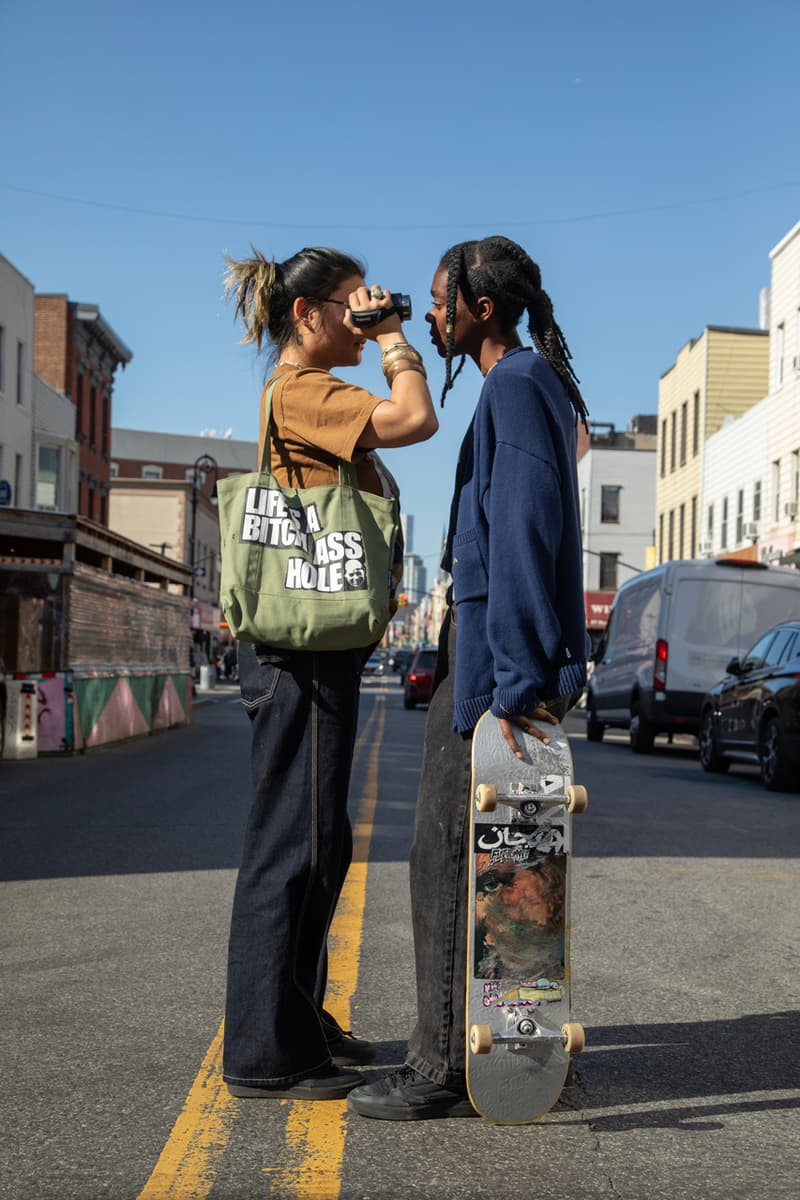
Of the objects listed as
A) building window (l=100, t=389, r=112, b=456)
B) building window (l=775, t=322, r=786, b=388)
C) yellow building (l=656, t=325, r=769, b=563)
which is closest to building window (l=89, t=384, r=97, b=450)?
building window (l=100, t=389, r=112, b=456)

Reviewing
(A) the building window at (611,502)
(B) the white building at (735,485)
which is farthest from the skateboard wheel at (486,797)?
(A) the building window at (611,502)

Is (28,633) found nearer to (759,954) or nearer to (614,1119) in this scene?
(759,954)

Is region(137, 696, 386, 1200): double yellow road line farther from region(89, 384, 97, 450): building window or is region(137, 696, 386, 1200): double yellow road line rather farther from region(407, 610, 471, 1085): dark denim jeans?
region(89, 384, 97, 450): building window

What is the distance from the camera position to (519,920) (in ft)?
10.9

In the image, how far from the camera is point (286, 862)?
3551 mm

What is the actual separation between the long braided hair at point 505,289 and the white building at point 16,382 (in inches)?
1317

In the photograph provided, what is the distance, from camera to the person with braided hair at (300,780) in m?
3.51

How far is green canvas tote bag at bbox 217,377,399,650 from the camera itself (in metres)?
3.47

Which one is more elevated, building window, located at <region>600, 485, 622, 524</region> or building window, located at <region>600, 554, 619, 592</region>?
building window, located at <region>600, 485, 622, 524</region>

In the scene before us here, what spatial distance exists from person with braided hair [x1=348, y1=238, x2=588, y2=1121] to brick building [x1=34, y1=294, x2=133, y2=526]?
139 ft

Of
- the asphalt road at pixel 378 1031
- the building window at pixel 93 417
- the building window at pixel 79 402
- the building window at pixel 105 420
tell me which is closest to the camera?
the asphalt road at pixel 378 1031

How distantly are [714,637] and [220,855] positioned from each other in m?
11.9

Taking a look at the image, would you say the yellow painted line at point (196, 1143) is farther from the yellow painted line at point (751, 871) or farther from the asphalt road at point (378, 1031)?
the yellow painted line at point (751, 871)

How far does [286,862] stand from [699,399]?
43018 millimetres
